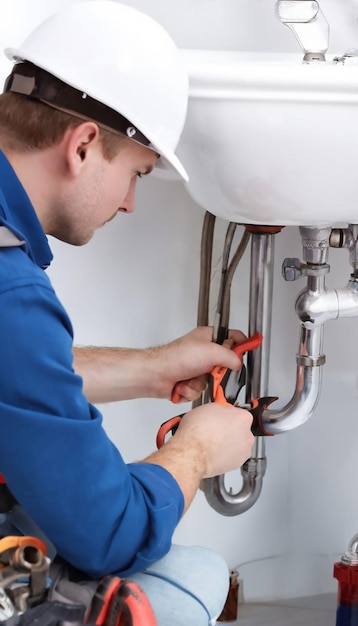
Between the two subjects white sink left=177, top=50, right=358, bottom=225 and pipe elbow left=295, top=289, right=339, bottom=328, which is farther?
pipe elbow left=295, top=289, right=339, bottom=328

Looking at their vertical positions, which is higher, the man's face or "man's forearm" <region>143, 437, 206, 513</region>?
the man's face

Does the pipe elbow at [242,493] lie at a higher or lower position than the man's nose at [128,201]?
lower

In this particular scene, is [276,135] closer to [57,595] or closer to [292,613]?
[57,595]

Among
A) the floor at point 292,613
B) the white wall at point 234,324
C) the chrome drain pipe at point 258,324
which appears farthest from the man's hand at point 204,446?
the floor at point 292,613

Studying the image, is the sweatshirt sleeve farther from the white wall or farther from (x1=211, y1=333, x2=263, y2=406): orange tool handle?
the white wall

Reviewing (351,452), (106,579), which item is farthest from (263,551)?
(106,579)

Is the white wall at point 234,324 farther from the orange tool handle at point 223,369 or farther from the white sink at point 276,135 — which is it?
the white sink at point 276,135

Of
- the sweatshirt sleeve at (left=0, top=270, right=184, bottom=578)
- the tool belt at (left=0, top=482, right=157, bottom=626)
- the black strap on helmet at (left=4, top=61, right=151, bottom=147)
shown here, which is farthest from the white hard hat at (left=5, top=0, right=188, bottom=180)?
the tool belt at (left=0, top=482, right=157, bottom=626)

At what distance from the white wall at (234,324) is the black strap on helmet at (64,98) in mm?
407

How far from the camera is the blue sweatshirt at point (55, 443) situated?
0.82 m

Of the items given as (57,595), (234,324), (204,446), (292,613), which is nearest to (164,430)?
(204,446)

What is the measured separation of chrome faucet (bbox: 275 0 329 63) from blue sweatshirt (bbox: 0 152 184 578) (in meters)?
0.45

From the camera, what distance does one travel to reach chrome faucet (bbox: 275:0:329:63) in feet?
3.85

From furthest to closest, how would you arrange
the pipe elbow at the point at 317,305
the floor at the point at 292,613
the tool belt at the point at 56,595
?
the floor at the point at 292,613 → the pipe elbow at the point at 317,305 → the tool belt at the point at 56,595
